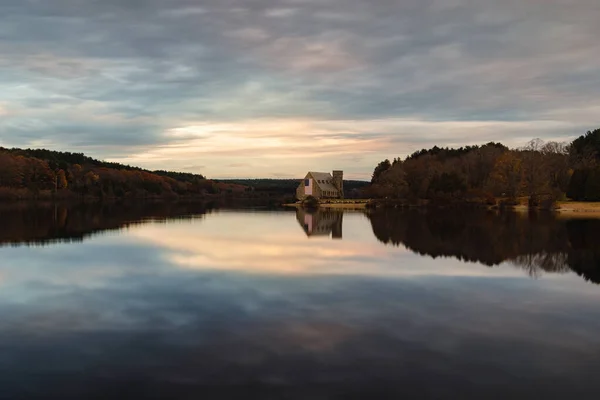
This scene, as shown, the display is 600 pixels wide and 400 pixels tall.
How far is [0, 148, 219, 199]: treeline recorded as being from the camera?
4712 inches

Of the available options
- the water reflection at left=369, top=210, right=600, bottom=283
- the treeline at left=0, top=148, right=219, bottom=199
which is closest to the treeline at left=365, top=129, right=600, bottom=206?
the water reflection at left=369, top=210, right=600, bottom=283

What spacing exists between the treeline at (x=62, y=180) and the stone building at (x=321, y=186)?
51545mm

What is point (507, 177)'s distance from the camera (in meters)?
82.3

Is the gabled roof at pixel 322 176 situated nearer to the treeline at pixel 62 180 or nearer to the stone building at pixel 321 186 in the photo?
the stone building at pixel 321 186

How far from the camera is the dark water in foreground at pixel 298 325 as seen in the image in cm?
828

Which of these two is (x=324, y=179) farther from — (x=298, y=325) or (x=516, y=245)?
(x=298, y=325)

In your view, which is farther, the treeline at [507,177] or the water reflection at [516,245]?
the treeline at [507,177]

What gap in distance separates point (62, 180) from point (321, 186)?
70326mm

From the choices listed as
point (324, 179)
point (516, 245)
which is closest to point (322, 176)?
point (324, 179)

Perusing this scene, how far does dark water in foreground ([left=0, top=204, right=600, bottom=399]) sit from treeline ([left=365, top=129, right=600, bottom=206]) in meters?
58.5

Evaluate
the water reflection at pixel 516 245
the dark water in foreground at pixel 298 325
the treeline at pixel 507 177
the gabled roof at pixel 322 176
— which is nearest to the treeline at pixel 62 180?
the gabled roof at pixel 322 176

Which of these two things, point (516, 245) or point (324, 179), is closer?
point (516, 245)

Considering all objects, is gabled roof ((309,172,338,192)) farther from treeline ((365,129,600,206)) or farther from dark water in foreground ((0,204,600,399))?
dark water in foreground ((0,204,600,399))

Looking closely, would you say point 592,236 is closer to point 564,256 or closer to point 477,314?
point 564,256
